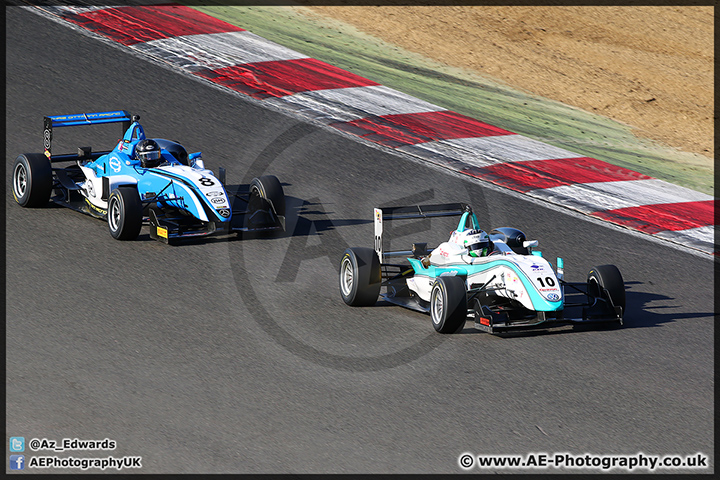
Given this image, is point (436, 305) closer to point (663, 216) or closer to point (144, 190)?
point (144, 190)

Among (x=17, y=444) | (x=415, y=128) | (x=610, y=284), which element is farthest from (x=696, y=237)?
(x=17, y=444)

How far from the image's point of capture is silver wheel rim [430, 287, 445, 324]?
330 inches

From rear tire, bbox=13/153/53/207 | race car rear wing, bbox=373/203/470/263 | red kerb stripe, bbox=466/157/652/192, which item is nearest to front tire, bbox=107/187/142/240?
rear tire, bbox=13/153/53/207

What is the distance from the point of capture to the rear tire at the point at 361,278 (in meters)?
8.89

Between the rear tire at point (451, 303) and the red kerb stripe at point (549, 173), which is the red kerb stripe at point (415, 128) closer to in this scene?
the red kerb stripe at point (549, 173)

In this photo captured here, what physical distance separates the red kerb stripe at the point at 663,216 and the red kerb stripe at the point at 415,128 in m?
2.91

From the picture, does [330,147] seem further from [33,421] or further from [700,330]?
[33,421]

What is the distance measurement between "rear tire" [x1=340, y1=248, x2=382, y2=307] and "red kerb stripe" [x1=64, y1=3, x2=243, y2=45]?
8.84 meters

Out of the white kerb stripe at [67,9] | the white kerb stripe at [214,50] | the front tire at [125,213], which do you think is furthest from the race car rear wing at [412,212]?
the white kerb stripe at [67,9]

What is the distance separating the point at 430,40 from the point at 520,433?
11.6 meters

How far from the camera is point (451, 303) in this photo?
809cm

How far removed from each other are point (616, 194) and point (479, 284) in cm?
466

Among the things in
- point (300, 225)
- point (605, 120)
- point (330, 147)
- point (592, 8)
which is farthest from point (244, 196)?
point (592, 8)

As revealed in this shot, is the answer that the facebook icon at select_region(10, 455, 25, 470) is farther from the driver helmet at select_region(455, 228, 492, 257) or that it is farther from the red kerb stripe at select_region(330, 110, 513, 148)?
the red kerb stripe at select_region(330, 110, 513, 148)
